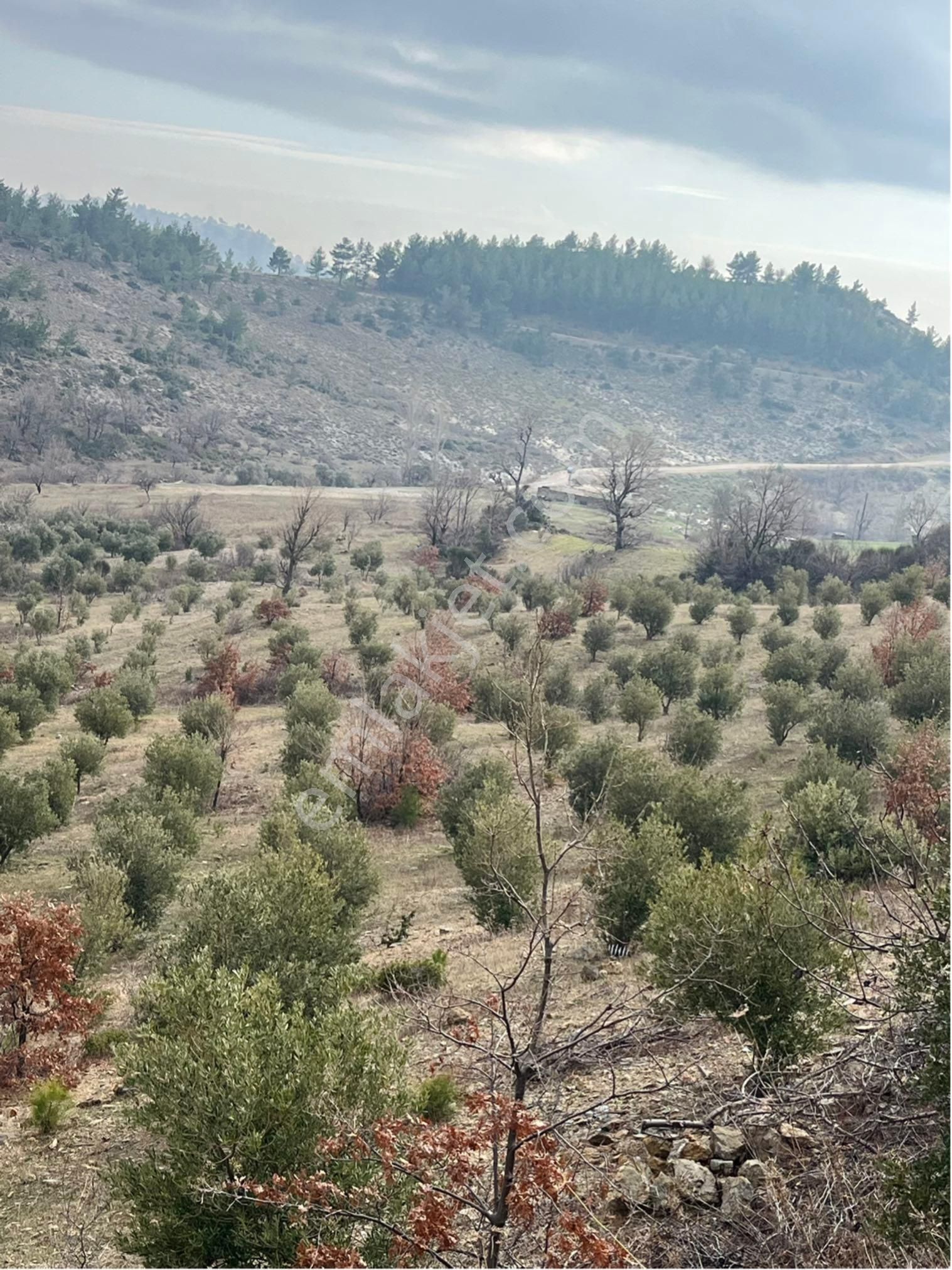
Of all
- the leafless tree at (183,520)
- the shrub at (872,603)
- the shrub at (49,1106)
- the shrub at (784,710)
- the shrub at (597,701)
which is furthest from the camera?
the leafless tree at (183,520)

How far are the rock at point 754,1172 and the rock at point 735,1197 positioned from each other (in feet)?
0.25

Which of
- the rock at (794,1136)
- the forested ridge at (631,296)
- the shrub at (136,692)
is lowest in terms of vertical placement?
the shrub at (136,692)

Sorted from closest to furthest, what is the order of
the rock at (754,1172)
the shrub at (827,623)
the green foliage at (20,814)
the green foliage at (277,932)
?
the rock at (754,1172), the green foliage at (277,932), the green foliage at (20,814), the shrub at (827,623)

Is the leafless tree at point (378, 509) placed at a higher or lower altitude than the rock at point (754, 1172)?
lower

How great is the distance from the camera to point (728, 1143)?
8.77 meters

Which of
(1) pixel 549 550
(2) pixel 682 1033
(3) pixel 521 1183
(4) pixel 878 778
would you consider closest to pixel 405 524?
(1) pixel 549 550

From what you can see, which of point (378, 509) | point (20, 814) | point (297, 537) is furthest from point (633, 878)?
point (378, 509)

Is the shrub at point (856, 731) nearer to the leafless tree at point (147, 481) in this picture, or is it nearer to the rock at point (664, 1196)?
the rock at point (664, 1196)

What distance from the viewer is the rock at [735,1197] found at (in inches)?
315

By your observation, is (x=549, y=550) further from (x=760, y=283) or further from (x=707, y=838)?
(x=760, y=283)

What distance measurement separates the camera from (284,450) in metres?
104

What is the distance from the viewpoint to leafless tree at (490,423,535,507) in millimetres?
78269

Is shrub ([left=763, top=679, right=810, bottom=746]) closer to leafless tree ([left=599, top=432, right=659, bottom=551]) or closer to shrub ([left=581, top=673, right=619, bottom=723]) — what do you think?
shrub ([left=581, top=673, right=619, bottom=723])

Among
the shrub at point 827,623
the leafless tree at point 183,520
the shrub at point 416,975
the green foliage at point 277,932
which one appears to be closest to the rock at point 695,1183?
the green foliage at point 277,932
